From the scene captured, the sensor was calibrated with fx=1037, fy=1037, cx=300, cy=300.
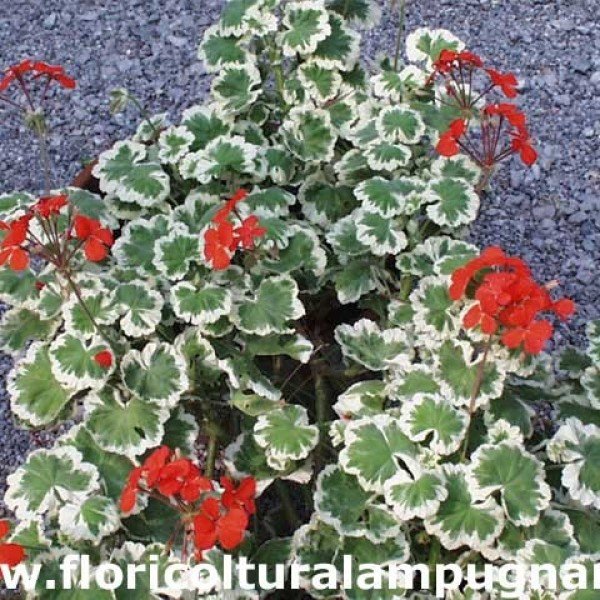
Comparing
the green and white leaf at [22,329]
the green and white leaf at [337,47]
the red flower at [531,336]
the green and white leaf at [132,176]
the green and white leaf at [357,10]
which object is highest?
the green and white leaf at [357,10]

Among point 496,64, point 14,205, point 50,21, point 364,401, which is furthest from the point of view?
point 50,21

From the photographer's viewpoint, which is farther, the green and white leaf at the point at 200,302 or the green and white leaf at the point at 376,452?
the green and white leaf at the point at 200,302

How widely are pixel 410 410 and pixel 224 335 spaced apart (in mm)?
405

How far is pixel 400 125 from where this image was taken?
2.01 metres

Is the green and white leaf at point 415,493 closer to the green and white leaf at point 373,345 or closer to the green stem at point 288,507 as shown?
the green and white leaf at point 373,345

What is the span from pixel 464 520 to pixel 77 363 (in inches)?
26.2

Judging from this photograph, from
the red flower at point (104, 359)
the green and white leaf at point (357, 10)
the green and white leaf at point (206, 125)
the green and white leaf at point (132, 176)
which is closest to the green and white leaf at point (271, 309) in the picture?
the red flower at point (104, 359)

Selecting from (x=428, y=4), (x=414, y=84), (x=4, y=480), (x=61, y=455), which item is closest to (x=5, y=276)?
(x=61, y=455)

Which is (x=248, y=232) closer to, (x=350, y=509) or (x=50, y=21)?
(x=350, y=509)

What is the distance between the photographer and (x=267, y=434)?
1.70m

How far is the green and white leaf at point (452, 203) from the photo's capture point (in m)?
1.88

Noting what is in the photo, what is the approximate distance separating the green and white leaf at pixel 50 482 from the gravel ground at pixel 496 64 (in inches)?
38.0

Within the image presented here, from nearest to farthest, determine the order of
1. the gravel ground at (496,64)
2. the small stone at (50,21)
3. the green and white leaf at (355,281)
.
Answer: the green and white leaf at (355,281), the gravel ground at (496,64), the small stone at (50,21)

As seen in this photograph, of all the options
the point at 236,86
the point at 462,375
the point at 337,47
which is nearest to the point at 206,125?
the point at 236,86
